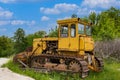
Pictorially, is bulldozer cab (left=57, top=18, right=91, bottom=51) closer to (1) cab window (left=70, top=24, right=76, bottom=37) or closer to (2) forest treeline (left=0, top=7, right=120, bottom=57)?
(1) cab window (left=70, top=24, right=76, bottom=37)

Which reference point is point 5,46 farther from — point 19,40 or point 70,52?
point 70,52

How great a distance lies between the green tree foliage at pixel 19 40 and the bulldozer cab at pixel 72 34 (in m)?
42.9

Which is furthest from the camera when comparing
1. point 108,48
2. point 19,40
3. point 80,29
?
point 19,40

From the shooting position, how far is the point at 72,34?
19.3 metres

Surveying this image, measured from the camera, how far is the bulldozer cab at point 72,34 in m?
19.1

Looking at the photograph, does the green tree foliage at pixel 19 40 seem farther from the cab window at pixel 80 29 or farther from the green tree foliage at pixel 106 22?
the cab window at pixel 80 29

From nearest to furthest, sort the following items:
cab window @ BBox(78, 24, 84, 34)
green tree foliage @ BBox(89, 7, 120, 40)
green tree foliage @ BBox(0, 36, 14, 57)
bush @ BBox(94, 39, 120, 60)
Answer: cab window @ BBox(78, 24, 84, 34) < bush @ BBox(94, 39, 120, 60) < green tree foliage @ BBox(89, 7, 120, 40) < green tree foliage @ BBox(0, 36, 14, 57)

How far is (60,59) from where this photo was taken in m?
19.8

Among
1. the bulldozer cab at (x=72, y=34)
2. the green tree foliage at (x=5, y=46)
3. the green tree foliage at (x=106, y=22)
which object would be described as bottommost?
the green tree foliage at (x=5, y=46)

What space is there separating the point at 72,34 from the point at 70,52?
1136mm

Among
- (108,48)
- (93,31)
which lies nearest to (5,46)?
(93,31)

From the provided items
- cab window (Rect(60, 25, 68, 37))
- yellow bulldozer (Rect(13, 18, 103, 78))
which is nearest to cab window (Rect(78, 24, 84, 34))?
yellow bulldozer (Rect(13, 18, 103, 78))

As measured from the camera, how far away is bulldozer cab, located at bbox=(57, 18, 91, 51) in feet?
62.6

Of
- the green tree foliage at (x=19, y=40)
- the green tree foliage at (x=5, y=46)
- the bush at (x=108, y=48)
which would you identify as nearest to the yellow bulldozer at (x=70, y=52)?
the bush at (x=108, y=48)
